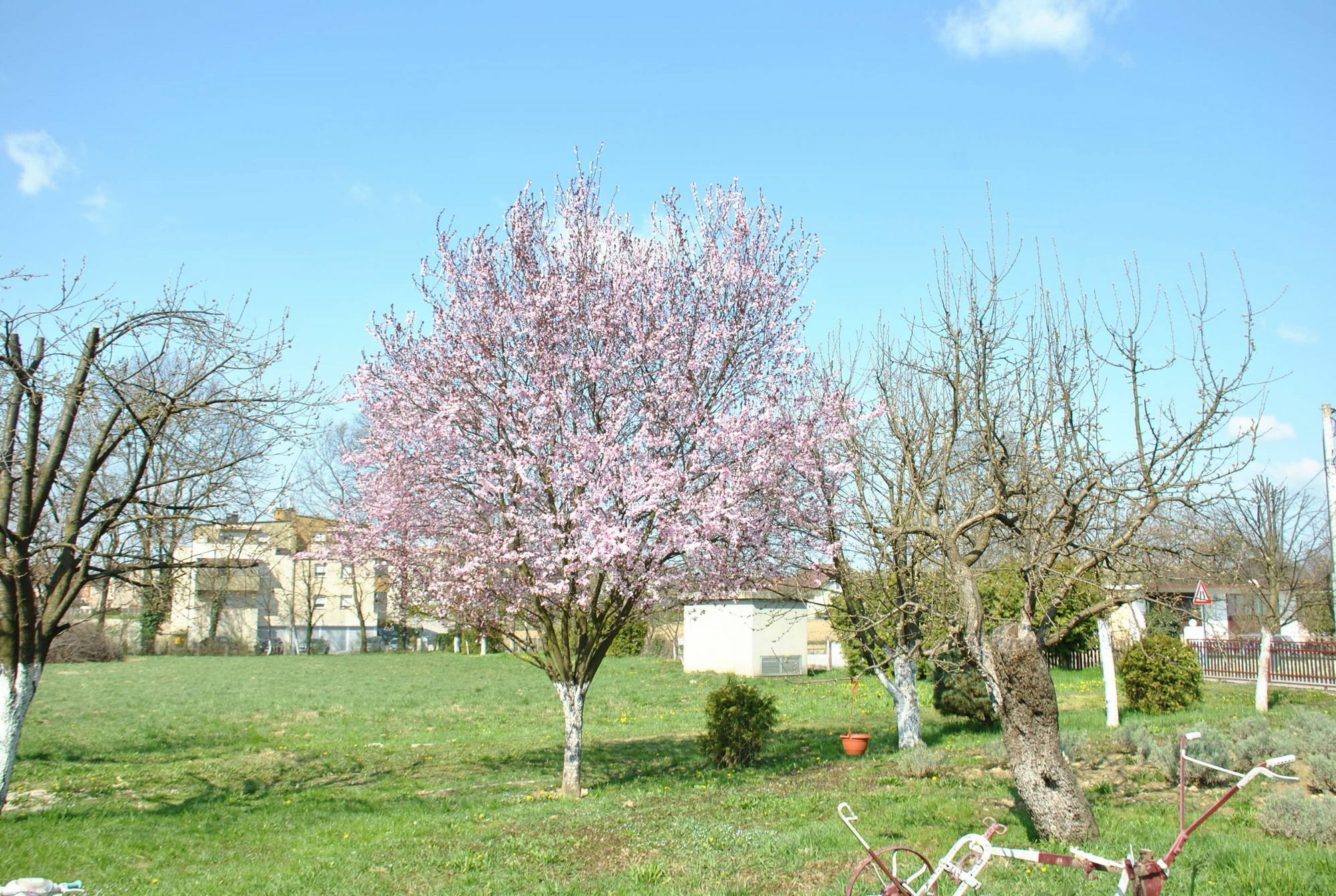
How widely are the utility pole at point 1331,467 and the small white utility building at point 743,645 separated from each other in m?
15.5

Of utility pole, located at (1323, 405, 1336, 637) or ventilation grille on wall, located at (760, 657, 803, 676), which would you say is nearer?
utility pole, located at (1323, 405, 1336, 637)

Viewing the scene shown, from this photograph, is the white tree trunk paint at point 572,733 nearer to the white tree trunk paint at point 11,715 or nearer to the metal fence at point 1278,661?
the white tree trunk paint at point 11,715

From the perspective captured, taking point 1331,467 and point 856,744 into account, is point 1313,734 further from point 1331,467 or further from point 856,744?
point 1331,467

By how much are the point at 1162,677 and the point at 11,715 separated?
Answer: 1799cm

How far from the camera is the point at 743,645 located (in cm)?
3030

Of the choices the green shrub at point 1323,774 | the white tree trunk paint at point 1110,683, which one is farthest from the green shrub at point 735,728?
the green shrub at point 1323,774

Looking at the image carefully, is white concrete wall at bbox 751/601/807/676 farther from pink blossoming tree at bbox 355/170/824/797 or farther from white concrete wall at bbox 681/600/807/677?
pink blossoming tree at bbox 355/170/824/797

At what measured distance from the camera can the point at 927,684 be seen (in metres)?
24.9

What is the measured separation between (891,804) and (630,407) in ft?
19.9

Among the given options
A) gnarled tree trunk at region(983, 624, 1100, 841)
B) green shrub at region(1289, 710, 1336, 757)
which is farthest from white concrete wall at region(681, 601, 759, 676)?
gnarled tree trunk at region(983, 624, 1100, 841)

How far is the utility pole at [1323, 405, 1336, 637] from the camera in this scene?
1744 centimetres

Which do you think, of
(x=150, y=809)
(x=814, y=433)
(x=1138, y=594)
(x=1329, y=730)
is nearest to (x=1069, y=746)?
(x=1329, y=730)

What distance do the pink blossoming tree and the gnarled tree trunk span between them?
4.86m

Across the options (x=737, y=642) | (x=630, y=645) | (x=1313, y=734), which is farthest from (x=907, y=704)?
(x=630, y=645)
